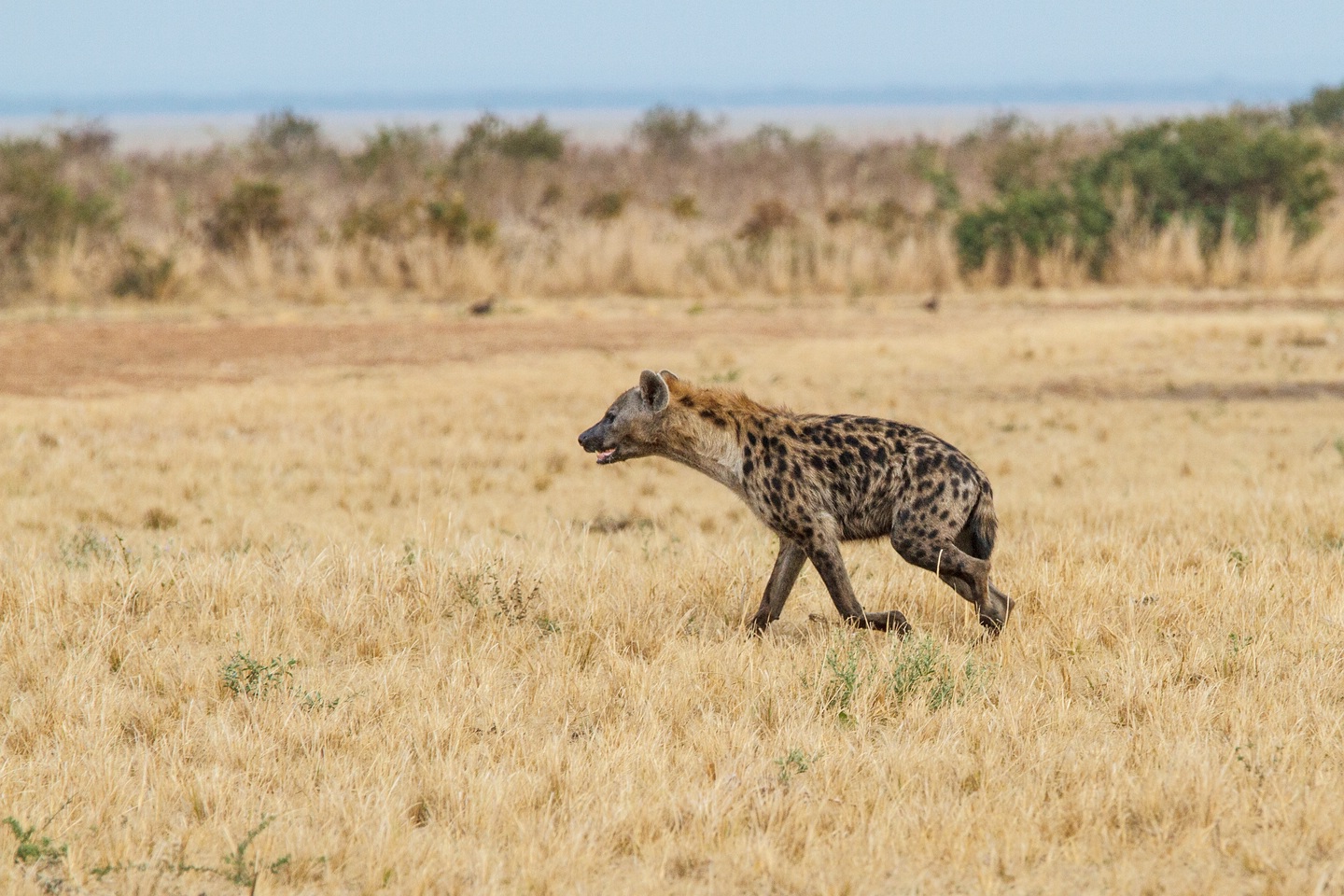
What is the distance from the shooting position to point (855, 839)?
464 cm

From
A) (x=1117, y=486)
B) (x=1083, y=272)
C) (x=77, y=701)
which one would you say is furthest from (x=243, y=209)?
(x=77, y=701)

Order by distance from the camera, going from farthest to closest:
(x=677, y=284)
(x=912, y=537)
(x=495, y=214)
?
(x=495, y=214) → (x=677, y=284) → (x=912, y=537)

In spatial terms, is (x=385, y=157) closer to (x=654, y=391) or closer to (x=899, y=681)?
(x=654, y=391)

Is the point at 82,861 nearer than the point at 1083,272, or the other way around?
the point at 82,861

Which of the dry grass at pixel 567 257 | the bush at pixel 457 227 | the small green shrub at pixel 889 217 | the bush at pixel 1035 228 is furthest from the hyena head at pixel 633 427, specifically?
the small green shrub at pixel 889 217

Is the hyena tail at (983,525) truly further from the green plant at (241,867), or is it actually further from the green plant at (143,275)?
the green plant at (143,275)

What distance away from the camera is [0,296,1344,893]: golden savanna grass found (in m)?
4.59

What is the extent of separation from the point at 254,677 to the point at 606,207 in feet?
87.5

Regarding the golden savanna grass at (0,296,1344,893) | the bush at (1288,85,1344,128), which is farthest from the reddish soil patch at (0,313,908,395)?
the bush at (1288,85,1344,128)

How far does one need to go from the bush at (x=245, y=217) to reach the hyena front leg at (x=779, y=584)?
72.7ft

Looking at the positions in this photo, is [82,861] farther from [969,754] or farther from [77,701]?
[969,754]

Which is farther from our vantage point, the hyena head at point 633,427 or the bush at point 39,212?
the bush at point 39,212

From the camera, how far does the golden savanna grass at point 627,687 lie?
4.59 m

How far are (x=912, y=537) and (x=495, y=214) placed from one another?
93.5 feet
